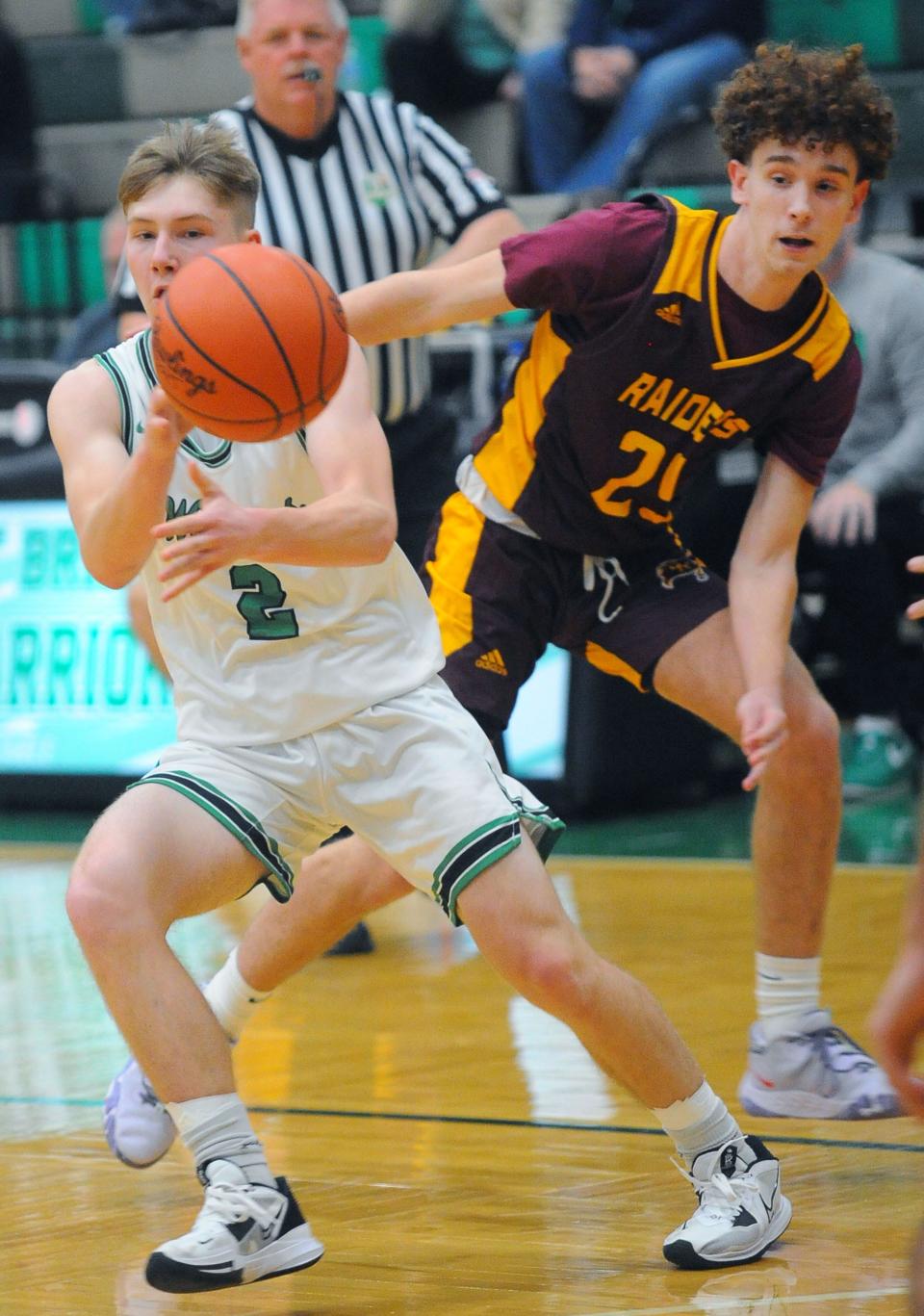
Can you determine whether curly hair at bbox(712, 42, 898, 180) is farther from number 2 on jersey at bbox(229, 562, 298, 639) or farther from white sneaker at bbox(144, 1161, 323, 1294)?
white sneaker at bbox(144, 1161, 323, 1294)

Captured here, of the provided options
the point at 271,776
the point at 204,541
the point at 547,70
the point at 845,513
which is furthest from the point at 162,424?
the point at 547,70

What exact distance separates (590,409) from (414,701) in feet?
2.88

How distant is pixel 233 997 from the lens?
3896 mm

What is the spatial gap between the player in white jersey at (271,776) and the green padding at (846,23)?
26.0ft

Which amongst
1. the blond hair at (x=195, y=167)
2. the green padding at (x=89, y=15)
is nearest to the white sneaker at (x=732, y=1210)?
the blond hair at (x=195, y=167)

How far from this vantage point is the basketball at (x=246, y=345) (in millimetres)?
A: 2869

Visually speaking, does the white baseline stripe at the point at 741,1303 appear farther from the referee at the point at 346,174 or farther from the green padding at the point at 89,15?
the green padding at the point at 89,15

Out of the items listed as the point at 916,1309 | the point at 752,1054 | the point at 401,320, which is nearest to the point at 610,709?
the point at 752,1054

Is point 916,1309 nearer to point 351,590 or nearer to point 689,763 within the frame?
point 351,590

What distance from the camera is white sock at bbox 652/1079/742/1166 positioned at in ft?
10.4

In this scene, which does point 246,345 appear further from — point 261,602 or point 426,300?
point 426,300

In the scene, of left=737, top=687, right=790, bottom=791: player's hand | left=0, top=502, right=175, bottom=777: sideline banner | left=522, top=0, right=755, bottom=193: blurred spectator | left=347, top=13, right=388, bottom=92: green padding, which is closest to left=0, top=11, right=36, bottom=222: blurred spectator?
left=347, top=13, right=388, bottom=92: green padding

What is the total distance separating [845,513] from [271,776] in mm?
4072

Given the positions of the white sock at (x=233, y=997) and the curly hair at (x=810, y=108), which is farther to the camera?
the white sock at (x=233, y=997)
